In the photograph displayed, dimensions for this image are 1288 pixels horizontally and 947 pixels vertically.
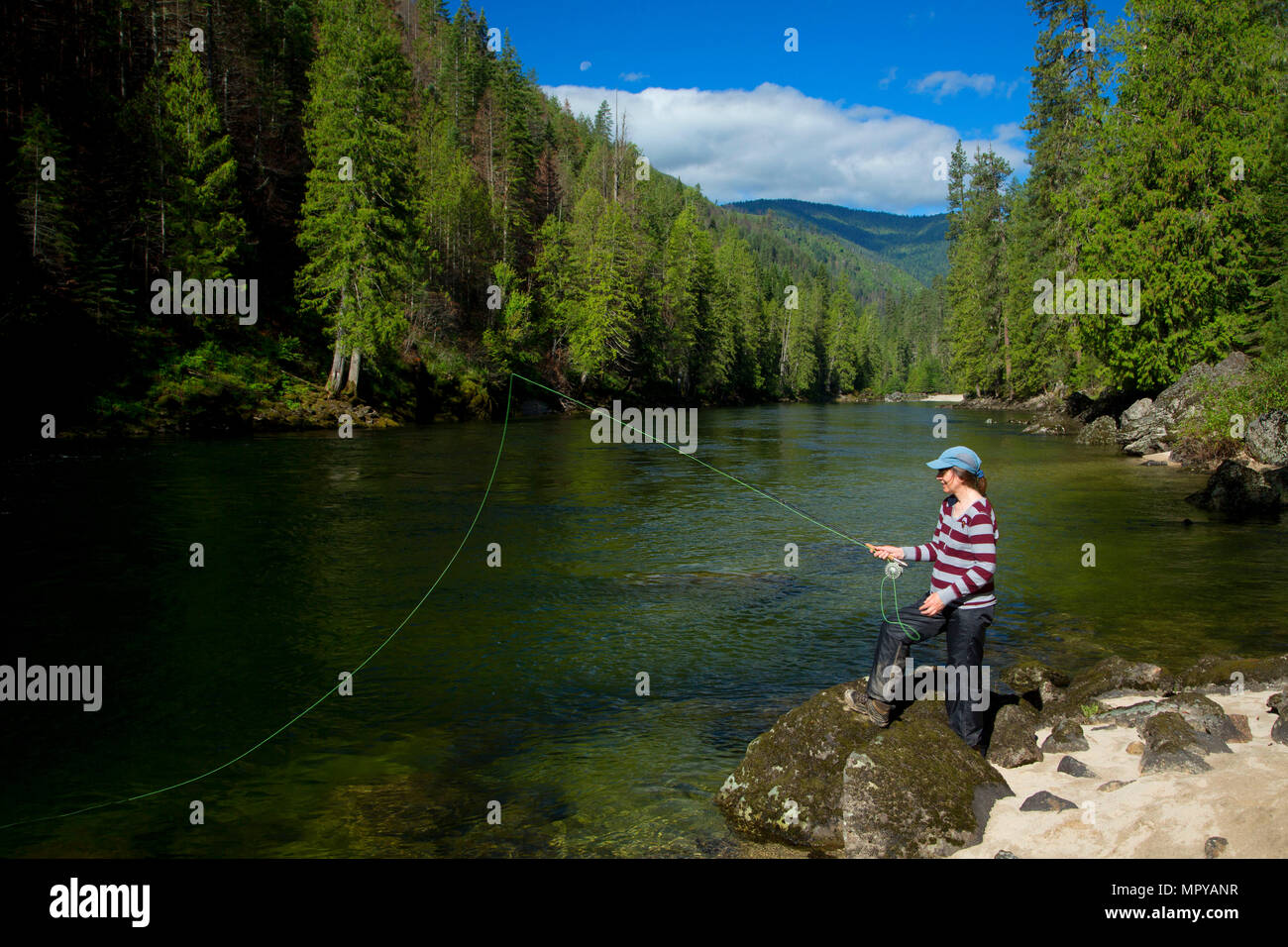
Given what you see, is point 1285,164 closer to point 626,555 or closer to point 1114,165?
point 1114,165

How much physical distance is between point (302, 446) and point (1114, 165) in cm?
3577

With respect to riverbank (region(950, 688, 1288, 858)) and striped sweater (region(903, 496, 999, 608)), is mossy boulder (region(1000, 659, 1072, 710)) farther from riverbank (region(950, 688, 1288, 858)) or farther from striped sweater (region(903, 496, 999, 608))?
striped sweater (region(903, 496, 999, 608))

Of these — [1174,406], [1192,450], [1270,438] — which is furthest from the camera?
[1174,406]

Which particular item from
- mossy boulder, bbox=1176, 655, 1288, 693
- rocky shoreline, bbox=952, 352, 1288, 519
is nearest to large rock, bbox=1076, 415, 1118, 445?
rocky shoreline, bbox=952, 352, 1288, 519

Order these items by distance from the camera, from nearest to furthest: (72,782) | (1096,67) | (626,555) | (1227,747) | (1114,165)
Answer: (1227,747) → (72,782) → (626,555) → (1114,165) → (1096,67)

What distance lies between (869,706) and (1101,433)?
37761 millimetres

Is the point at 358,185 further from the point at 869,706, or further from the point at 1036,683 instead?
the point at 869,706

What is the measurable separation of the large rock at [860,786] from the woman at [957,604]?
242 millimetres

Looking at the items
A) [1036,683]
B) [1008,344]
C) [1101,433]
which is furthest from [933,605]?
[1008,344]

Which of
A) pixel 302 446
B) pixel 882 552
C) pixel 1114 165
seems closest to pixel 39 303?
pixel 302 446

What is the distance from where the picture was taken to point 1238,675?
8.43m

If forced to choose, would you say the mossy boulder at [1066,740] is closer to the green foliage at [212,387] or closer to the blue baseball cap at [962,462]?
the blue baseball cap at [962,462]

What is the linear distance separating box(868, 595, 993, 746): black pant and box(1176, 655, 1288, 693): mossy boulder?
3.19m
